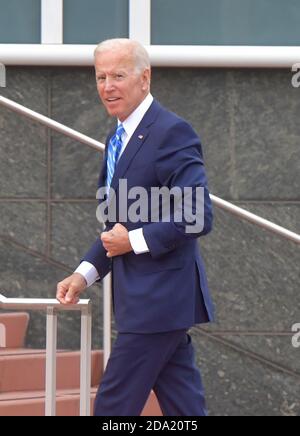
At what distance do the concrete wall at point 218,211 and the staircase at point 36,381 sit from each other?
56 cm

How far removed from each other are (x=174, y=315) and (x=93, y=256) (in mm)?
415

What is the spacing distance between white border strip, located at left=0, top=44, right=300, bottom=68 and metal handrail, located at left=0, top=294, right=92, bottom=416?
294cm

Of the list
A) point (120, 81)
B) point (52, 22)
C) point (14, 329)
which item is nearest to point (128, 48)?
point (120, 81)

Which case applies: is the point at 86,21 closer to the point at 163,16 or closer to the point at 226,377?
the point at 163,16

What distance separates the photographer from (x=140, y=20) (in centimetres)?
750

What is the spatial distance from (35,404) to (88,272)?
1430 millimetres

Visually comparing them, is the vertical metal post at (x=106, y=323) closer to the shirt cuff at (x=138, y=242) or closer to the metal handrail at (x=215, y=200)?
the metal handrail at (x=215, y=200)

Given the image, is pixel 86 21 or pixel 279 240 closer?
pixel 279 240

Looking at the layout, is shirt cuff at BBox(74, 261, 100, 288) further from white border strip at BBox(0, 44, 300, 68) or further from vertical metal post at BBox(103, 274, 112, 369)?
white border strip at BBox(0, 44, 300, 68)

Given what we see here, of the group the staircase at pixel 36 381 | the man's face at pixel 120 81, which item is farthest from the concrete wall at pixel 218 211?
the man's face at pixel 120 81

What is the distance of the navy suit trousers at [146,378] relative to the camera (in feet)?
13.8
